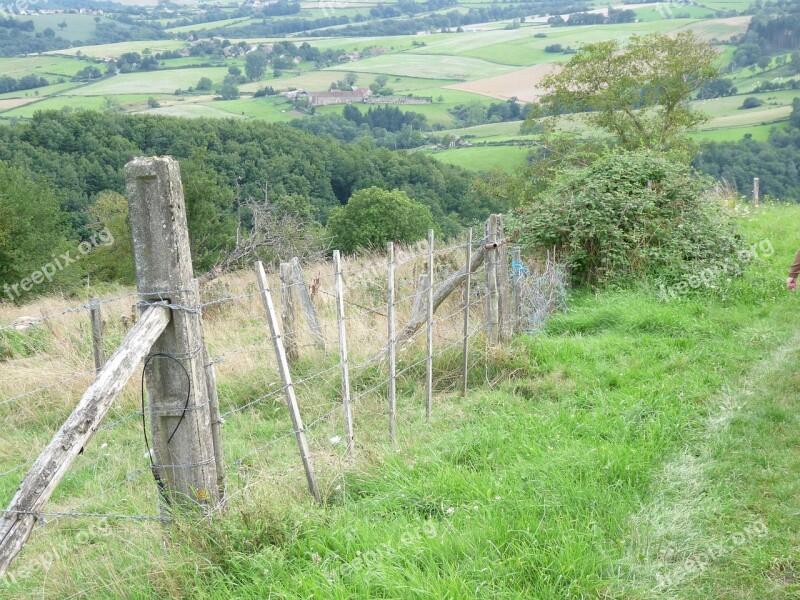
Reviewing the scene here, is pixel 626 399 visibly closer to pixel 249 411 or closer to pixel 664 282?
pixel 249 411

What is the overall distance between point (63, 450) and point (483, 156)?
73769 millimetres

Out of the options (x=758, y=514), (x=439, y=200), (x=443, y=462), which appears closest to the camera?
(x=758, y=514)

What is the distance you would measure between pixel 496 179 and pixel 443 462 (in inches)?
1146

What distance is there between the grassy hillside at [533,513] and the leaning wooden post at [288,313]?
2294mm

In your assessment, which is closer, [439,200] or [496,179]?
[496,179]

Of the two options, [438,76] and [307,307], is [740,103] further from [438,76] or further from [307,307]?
[307,307]

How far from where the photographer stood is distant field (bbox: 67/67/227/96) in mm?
103500

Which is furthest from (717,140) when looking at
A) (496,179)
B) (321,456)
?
(321,456)

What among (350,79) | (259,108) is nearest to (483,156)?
(259,108)

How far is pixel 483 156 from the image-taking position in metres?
74.4

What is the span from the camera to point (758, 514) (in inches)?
184

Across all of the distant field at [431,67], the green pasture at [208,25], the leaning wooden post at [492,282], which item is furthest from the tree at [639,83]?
the green pasture at [208,25]

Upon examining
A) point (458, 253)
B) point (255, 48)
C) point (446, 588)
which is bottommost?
point (458, 253)

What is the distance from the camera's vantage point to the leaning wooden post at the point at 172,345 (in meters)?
3.61
